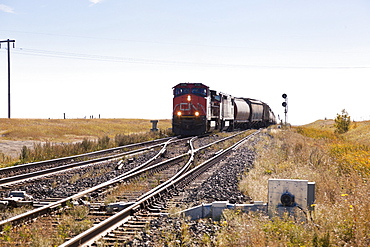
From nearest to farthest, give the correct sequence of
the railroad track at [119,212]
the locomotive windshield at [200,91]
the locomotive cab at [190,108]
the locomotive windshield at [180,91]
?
the railroad track at [119,212] < the locomotive cab at [190,108] < the locomotive windshield at [200,91] < the locomotive windshield at [180,91]

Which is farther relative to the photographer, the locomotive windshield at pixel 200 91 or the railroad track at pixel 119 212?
the locomotive windshield at pixel 200 91

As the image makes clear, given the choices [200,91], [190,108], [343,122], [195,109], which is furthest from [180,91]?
[343,122]

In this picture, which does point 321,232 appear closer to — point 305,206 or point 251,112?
point 305,206

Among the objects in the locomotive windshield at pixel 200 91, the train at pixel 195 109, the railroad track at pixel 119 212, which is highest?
the locomotive windshield at pixel 200 91

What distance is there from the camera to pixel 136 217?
309 inches

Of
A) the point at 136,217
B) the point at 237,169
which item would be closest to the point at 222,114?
the point at 237,169

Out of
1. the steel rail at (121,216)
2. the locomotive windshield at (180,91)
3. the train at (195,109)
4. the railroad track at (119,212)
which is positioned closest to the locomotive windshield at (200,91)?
the train at (195,109)

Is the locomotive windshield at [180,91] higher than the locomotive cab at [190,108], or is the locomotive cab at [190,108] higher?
the locomotive windshield at [180,91]

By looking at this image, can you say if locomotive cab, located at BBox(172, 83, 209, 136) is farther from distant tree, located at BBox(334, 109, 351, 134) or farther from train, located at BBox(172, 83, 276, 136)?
distant tree, located at BBox(334, 109, 351, 134)

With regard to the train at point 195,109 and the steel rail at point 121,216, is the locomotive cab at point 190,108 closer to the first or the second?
the train at point 195,109

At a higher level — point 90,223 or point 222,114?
point 222,114

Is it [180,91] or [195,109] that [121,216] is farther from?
[180,91]

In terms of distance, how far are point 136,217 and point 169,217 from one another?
65cm

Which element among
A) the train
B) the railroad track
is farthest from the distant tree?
the railroad track
